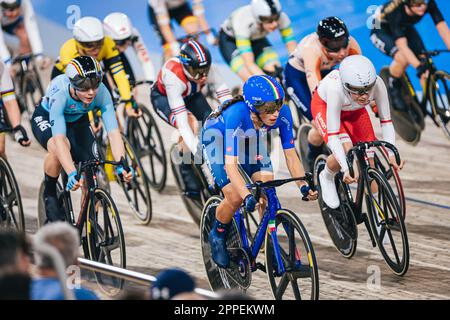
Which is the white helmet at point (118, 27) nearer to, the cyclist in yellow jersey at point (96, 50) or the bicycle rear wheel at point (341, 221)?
the cyclist in yellow jersey at point (96, 50)

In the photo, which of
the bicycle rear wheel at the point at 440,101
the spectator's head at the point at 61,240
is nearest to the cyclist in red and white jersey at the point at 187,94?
the bicycle rear wheel at the point at 440,101

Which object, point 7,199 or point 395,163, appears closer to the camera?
point 395,163

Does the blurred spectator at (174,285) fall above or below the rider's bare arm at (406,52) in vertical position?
below

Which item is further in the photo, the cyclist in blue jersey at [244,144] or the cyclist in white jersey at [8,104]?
the cyclist in white jersey at [8,104]

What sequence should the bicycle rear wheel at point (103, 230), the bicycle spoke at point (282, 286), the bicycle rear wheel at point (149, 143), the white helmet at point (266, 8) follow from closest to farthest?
the bicycle spoke at point (282, 286)
the bicycle rear wheel at point (103, 230)
the bicycle rear wheel at point (149, 143)
the white helmet at point (266, 8)

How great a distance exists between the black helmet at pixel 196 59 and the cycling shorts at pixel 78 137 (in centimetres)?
97

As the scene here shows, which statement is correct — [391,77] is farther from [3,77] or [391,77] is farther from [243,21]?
[3,77]

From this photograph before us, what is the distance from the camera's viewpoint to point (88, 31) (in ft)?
29.1

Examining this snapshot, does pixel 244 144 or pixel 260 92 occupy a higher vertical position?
pixel 260 92

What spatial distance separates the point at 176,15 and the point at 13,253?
32.2ft

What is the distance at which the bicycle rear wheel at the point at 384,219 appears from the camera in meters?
6.85

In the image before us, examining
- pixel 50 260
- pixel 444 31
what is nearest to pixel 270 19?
pixel 444 31

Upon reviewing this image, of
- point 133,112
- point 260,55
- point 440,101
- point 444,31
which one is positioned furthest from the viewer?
point 260,55

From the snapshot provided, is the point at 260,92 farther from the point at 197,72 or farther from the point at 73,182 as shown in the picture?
the point at 197,72
